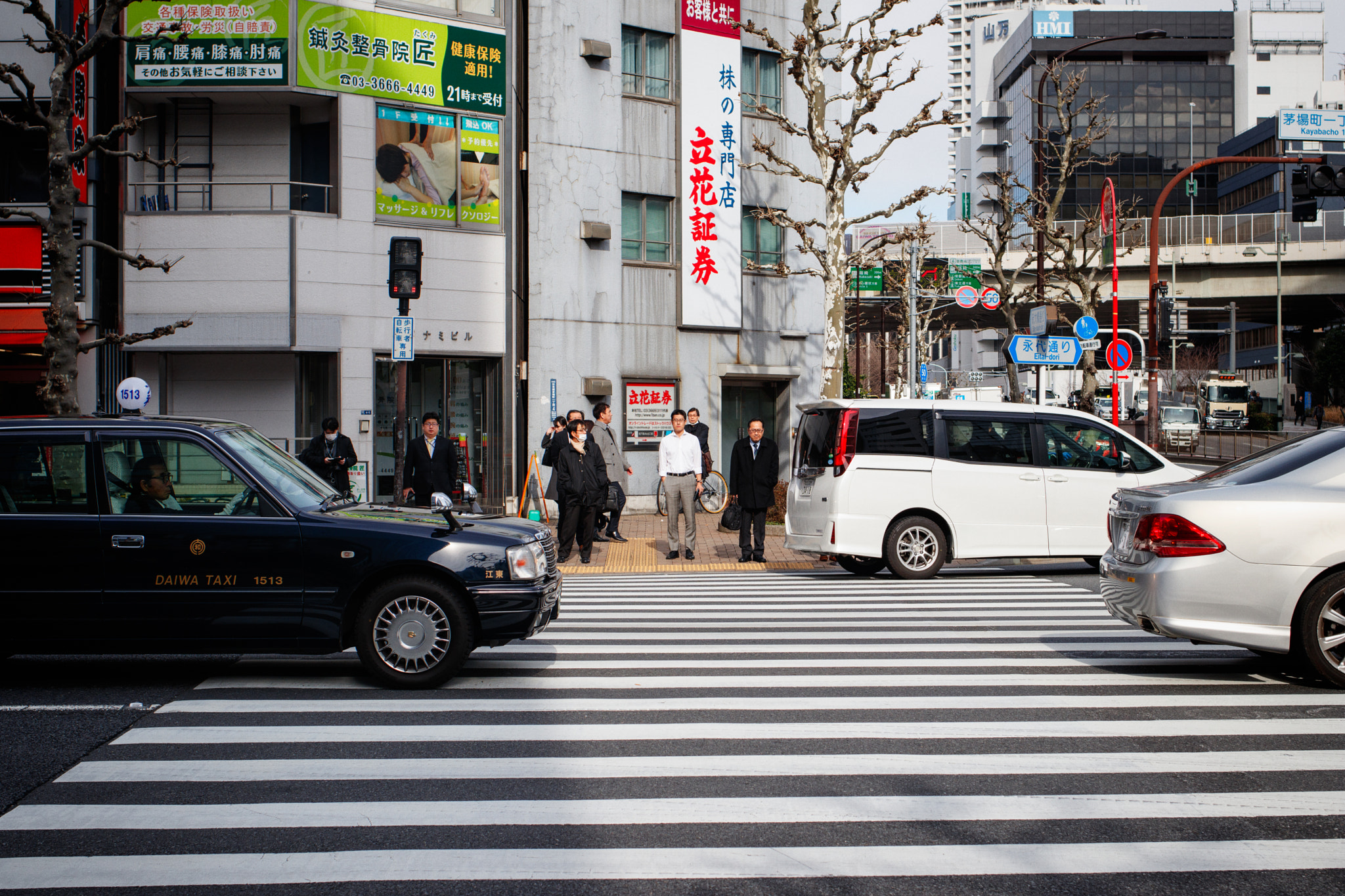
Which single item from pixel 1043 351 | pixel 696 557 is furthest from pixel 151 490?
pixel 1043 351

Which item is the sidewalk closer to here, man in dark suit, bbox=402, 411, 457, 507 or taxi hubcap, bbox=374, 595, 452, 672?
man in dark suit, bbox=402, 411, 457, 507

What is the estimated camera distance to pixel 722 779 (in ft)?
17.2

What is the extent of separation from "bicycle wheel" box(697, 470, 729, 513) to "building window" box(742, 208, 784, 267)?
17.5ft

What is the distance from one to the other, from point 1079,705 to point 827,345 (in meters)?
15.0

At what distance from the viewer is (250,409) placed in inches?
842

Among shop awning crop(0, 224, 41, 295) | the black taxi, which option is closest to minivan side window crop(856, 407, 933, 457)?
the black taxi

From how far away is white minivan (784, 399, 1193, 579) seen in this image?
13.7 m

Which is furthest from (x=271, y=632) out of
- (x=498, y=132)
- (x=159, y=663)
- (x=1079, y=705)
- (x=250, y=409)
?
(x=498, y=132)

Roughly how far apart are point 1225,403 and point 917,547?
56743mm

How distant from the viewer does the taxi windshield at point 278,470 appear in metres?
7.29

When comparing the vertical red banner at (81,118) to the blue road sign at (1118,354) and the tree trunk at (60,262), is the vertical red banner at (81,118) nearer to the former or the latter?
the tree trunk at (60,262)

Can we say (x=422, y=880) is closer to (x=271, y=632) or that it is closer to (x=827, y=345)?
(x=271, y=632)

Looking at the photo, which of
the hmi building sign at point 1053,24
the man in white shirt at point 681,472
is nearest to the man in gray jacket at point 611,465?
the man in white shirt at point 681,472

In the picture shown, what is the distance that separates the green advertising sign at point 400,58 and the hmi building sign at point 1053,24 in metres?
99.7
